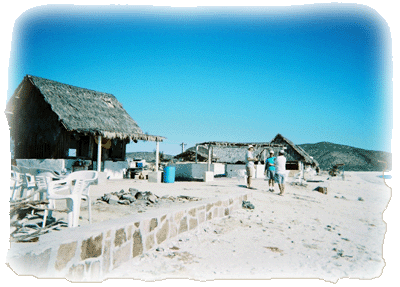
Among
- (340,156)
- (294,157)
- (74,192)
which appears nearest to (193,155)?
(294,157)

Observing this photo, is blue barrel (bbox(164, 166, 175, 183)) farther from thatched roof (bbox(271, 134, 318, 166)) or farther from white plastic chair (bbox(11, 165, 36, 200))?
thatched roof (bbox(271, 134, 318, 166))

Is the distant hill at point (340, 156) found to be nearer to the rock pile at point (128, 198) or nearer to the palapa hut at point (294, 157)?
the palapa hut at point (294, 157)

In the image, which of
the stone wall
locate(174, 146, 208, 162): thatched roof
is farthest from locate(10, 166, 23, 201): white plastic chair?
locate(174, 146, 208, 162): thatched roof

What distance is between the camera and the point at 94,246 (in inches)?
101

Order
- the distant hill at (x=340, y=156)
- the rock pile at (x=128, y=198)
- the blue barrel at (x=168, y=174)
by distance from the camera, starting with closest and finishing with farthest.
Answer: the rock pile at (x=128, y=198), the blue barrel at (x=168, y=174), the distant hill at (x=340, y=156)

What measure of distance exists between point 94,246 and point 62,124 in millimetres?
11681

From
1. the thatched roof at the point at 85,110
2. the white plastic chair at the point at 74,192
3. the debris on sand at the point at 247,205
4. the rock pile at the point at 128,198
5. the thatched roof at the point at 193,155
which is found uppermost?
the thatched roof at the point at 85,110

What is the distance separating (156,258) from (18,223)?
1.75 metres

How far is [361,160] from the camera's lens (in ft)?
130

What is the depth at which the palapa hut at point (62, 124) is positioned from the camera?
1357 centimetres

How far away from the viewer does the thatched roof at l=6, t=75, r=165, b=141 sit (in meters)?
13.1

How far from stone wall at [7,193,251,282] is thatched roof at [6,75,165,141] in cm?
937

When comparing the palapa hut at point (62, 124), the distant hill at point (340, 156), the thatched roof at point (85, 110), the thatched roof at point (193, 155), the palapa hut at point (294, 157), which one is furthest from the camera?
the distant hill at point (340, 156)

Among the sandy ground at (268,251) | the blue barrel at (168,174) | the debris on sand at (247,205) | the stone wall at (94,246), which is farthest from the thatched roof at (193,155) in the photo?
the stone wall at (94,246)
